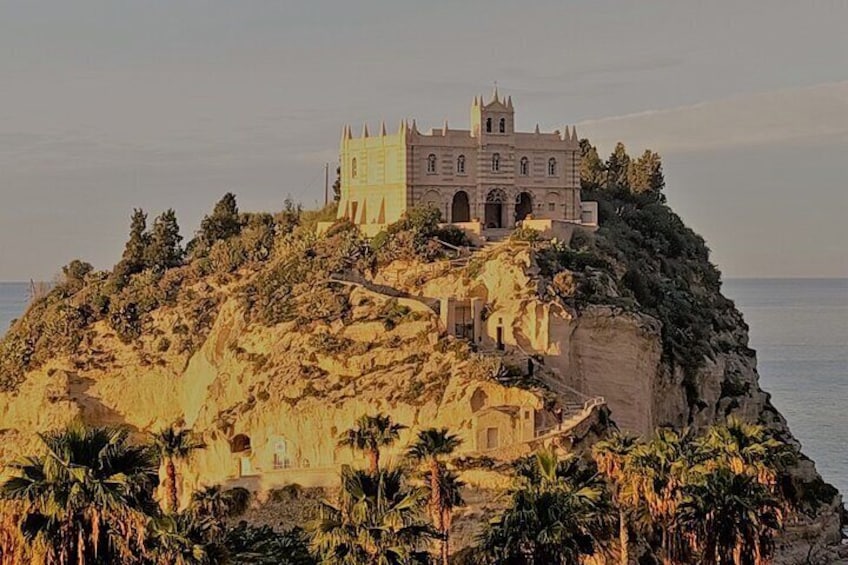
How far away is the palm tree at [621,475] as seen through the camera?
111 ft

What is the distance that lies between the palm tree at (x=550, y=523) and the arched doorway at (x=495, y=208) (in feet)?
130

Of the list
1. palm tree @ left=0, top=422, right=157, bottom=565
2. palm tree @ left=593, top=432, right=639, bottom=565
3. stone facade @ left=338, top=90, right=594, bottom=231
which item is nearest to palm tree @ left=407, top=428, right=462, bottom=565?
palm tree @ left=593, top=432, right=639, bottom=565

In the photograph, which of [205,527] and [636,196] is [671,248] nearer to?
[636,196]

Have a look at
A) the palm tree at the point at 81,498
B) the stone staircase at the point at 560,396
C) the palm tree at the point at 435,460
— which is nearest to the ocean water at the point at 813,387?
the stone staircase at the point at 560,396

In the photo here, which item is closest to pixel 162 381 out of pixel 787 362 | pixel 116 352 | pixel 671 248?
pixel 116 352

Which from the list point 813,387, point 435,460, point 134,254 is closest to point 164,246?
point 134,254

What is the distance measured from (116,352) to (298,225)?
510 inches

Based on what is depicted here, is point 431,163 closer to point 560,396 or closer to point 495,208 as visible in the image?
point 495,208

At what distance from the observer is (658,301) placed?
64.9m

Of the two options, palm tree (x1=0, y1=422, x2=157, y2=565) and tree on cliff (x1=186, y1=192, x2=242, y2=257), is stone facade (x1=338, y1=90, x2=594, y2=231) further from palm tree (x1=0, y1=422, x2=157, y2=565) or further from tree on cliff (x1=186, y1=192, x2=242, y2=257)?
palm tree (x1=0, y1=422, x2=157, y2=565)

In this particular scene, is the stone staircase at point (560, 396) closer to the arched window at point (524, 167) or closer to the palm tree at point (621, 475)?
the palm tree at point (621, 475)

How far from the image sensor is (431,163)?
6838cm

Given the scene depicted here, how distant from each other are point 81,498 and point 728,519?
50.8 ft

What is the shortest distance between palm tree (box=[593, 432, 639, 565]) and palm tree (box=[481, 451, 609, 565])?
11.6ft
